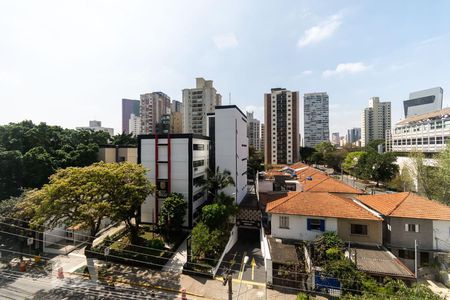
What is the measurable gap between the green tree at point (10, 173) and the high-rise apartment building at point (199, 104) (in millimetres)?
44073

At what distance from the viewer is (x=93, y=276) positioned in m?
14.8

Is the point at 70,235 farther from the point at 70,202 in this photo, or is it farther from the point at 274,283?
the point at 274,283

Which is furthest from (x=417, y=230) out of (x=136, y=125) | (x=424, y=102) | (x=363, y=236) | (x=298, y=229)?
(x=136, y=125)

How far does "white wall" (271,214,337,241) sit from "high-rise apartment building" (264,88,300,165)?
54779mm

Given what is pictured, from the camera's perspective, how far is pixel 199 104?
64.2 metres

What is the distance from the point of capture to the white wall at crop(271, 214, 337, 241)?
16.3 m

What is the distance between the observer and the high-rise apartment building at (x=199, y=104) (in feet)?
209

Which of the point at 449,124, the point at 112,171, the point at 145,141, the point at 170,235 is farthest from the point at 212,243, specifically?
the point at 449,124

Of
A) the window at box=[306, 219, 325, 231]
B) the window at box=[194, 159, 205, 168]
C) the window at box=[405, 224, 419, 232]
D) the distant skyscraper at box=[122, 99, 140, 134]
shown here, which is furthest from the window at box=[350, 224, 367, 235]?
the distant skyscraper at box=[122, 99, 140, 134]

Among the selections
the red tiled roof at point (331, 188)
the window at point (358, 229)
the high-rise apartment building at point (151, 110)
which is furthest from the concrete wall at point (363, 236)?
the high-rise apartment building at point (151, 110)

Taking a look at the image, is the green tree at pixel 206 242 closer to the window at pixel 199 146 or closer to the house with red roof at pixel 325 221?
the house with red roof at pixel 325 221

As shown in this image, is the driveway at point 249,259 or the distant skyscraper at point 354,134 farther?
the distant skyscraper at point 354,134

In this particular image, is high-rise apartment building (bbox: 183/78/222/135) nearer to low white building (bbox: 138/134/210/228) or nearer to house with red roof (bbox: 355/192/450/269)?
low white building (bbox: 138/134/210/228)

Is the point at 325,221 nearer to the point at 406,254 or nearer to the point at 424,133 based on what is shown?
the point at 406,254
